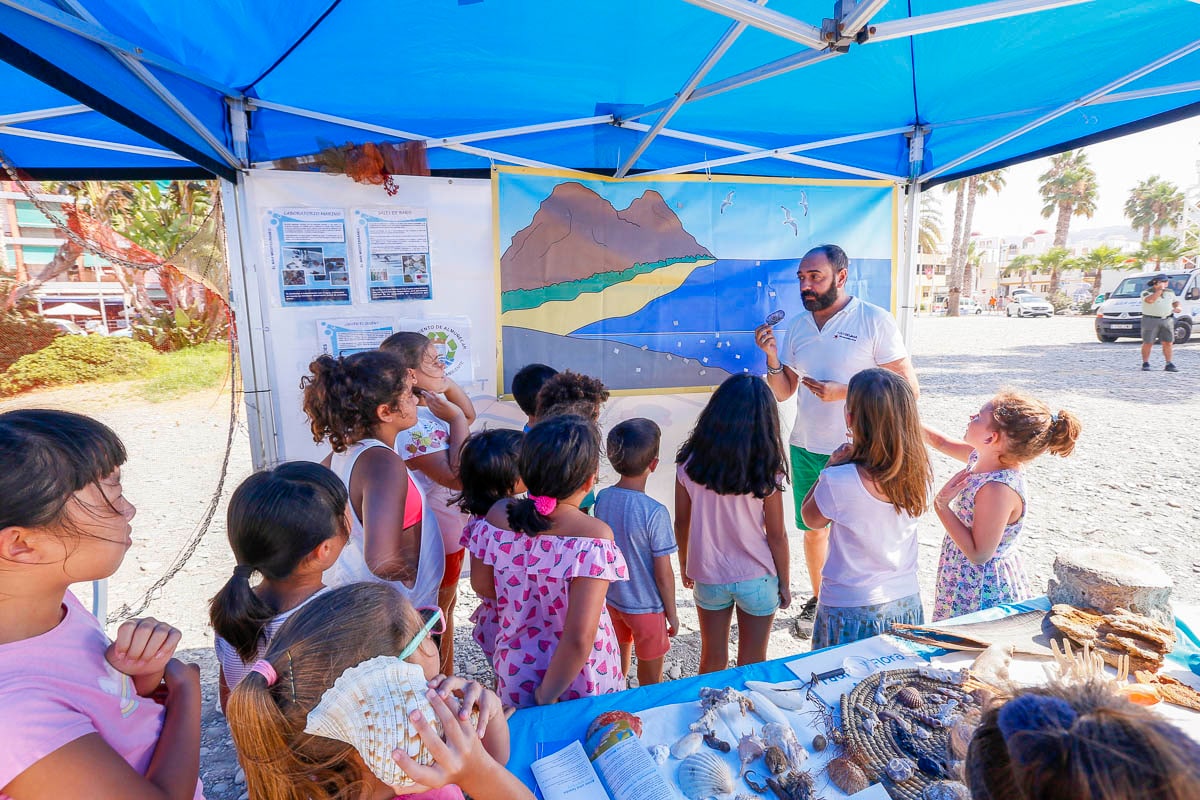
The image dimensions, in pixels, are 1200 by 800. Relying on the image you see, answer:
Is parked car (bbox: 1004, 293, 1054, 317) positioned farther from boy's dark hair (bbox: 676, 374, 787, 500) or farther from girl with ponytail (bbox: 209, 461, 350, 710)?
girl with ponytail (bbox: 209, 461, 350, 710)

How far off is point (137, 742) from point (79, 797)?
0.19 m

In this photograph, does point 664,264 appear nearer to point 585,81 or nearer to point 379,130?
point 585,81

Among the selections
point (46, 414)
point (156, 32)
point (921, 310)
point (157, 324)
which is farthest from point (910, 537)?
point (921, 310)

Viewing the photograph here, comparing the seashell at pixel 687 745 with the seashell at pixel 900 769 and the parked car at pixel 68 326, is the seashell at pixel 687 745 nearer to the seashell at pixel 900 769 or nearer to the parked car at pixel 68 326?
the seashell at pixel 900 769

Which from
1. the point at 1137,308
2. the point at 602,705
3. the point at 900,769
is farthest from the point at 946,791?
the point at 1137,308

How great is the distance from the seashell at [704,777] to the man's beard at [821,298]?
2567mm

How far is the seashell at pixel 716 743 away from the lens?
1232 millimetres

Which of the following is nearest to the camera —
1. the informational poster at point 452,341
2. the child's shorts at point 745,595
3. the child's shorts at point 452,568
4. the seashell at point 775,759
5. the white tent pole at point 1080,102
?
the seashell at point 775,759

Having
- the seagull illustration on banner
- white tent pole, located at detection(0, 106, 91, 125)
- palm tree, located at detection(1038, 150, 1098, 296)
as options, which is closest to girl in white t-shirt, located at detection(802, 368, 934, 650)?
the seagull illustration on banner

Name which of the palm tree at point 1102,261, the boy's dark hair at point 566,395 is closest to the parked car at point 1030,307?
the palm tree at point 1102,261

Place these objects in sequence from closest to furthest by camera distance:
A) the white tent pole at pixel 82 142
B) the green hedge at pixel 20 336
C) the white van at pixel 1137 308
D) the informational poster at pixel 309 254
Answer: the white tent pole at pixel 82 142 → the informational poster at pixel 309 254 → the green hedge at pixel 20 336 → the white van at pixel 1137 308

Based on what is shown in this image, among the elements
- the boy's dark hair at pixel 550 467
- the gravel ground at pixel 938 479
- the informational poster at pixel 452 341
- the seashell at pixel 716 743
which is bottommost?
the gravel ground at pixel 938 479

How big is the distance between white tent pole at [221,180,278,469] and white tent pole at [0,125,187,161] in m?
0.31

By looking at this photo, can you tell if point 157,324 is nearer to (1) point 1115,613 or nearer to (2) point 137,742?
(2) point 137,742
